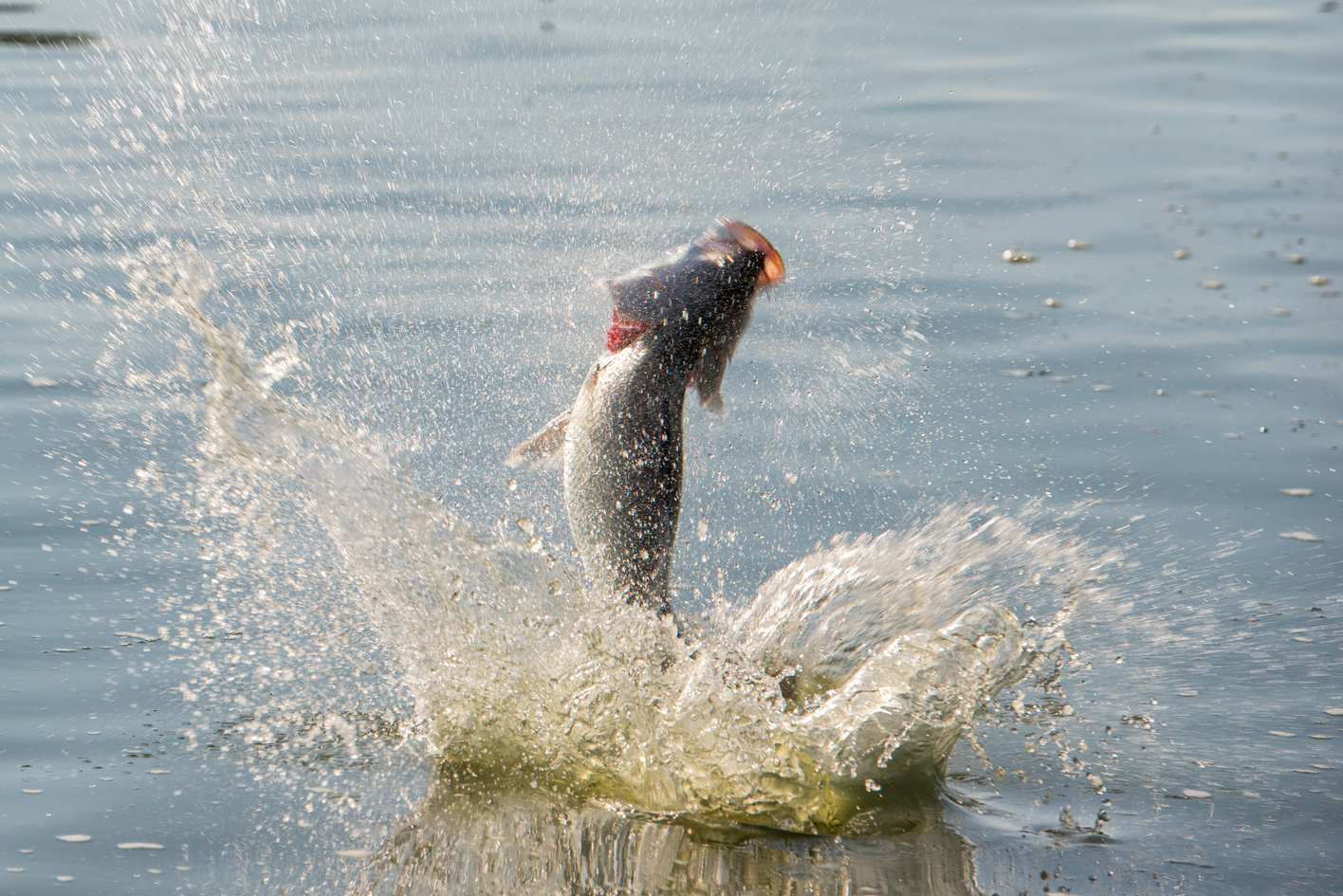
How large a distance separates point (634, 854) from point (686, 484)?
2.30 metres

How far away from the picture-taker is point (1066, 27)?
13.5m

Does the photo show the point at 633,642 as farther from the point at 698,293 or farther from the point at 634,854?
the point at 698,293

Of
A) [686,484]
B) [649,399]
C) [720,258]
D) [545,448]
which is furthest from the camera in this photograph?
[686,484]

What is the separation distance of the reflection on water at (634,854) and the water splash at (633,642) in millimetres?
82

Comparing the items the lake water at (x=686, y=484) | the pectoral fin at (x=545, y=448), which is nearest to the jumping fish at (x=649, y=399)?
the pectoral fin at (x=545, y=448)

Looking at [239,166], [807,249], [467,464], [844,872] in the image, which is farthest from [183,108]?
[844,872]

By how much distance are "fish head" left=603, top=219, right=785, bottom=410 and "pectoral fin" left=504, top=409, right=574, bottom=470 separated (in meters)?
0.31

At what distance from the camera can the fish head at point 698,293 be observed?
13.0 ft

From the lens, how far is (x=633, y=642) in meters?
3.96

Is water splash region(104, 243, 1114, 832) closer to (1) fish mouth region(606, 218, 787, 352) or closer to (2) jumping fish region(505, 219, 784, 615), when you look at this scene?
(2) jumping fish region(505, 219, 784, 615)

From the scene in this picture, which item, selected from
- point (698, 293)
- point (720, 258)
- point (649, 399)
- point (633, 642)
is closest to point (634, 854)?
point (633, 642)

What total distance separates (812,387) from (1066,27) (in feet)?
27.4

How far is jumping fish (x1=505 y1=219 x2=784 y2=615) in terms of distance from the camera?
3.89 meters

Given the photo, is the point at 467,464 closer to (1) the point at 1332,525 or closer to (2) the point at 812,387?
(2) the point at 812,387
